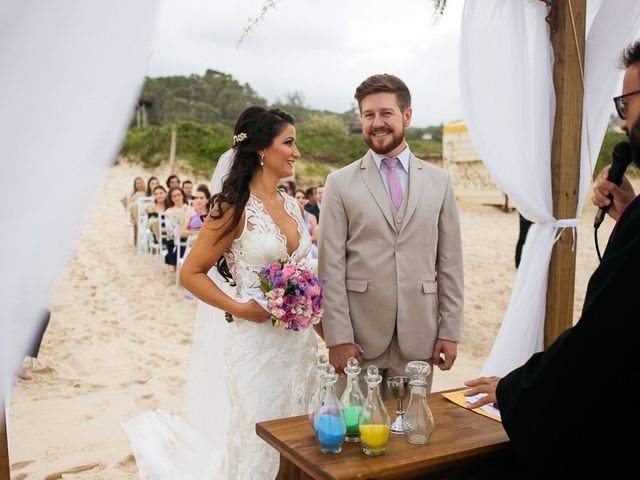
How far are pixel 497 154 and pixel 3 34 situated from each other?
127 inches

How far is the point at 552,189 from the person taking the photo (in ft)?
13.2

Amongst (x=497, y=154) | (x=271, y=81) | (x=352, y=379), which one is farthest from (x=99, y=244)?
(x=271, y=81)

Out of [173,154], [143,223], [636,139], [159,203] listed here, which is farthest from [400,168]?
[173,154]

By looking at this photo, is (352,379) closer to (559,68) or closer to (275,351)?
(275,351)

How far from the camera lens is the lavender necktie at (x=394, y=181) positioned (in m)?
3.07

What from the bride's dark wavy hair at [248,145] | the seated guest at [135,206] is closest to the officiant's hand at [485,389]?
the bride's dark wavy hair at [248,145]

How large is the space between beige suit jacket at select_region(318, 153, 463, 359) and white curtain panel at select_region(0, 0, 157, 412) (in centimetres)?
165

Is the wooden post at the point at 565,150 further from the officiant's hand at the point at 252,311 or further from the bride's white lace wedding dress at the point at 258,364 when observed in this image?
the officiant's hand at the point at 252,311

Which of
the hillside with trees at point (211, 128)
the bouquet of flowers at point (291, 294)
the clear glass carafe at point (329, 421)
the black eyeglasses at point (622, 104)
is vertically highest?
the hillside with trees at point (211, 128)

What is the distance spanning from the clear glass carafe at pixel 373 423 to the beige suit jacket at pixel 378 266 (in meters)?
1.06

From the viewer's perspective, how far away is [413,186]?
3037 mm

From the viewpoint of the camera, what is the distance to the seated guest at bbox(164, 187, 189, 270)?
10367 millimetres

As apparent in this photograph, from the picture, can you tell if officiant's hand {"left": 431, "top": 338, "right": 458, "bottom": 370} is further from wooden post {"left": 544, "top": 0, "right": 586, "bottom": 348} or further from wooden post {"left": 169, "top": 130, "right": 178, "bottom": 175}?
wooden post {"left": 169, "top": 130, "right": 178, "bottom": 175}

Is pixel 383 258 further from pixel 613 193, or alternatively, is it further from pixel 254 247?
pixel 613 193
